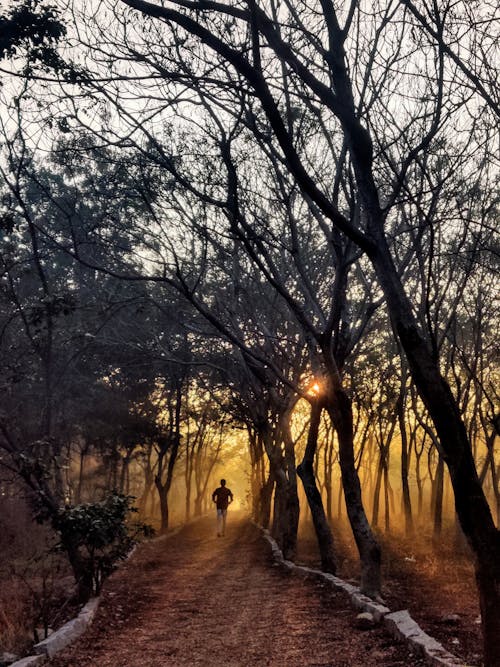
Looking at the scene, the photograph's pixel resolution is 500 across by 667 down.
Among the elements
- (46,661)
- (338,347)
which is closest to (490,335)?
(338,347)

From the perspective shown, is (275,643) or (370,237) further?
(275,643)

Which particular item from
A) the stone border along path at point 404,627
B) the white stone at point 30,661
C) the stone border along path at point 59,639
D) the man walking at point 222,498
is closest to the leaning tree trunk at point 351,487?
the stone border along path at point 404,627

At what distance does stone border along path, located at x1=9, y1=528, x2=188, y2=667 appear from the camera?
20.6ft

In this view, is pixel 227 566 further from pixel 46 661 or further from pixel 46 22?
pixel 46 22

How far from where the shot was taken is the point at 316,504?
13992 millimetres

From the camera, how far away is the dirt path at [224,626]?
22.5ft

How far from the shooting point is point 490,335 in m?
22.5

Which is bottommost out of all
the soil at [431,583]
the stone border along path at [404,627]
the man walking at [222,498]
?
the soil at [431,583]

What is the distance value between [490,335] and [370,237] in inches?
678

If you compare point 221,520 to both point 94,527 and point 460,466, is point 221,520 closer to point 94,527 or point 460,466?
point 94,527

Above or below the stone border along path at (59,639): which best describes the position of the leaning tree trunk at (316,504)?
above

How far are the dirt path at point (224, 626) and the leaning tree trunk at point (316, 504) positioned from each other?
0.78 meters

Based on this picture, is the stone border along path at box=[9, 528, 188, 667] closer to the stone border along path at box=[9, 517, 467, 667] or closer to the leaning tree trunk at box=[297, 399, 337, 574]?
the stone border along path at box=[9, 517, 467, 667]

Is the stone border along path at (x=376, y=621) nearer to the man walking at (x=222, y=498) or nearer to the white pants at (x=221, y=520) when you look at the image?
the man walking at (x=222, y=498)
